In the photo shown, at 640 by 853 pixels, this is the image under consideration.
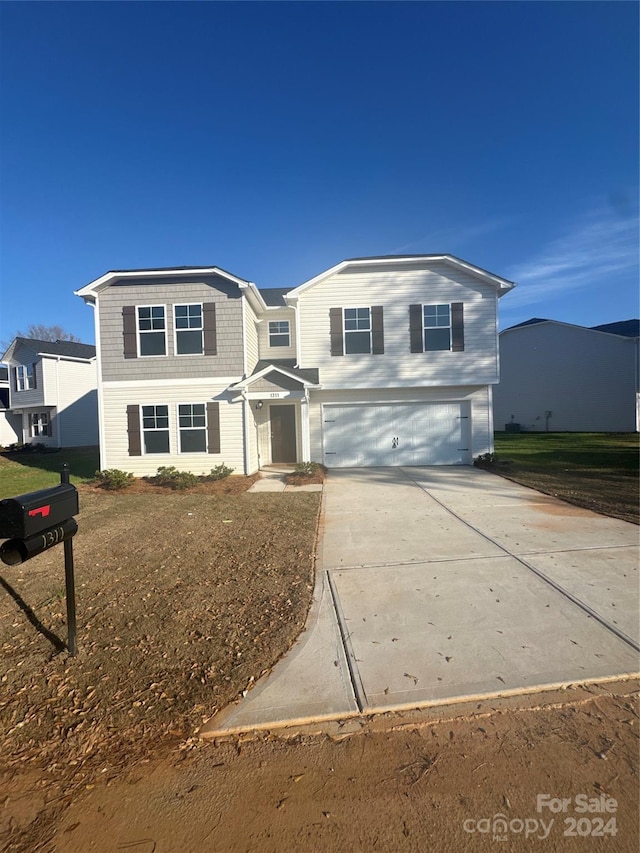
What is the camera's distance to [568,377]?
82.7 ft

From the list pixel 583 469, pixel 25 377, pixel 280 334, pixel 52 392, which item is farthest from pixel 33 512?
pixel 25 377

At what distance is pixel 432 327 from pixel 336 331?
3.03m

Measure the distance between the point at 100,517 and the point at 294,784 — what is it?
7236 millimetres

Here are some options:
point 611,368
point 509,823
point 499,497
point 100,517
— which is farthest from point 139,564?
point 611,368

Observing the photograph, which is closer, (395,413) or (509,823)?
(509,823)

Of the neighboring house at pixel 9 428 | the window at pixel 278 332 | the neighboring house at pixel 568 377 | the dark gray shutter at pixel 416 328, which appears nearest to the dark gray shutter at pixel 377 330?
the dark gray shutter at pixel 416 328

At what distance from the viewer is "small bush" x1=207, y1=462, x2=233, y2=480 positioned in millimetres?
11492

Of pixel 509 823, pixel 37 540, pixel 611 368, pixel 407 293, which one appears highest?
pixel 407 293

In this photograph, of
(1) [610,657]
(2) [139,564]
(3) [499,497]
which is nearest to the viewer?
(1) [610,657]

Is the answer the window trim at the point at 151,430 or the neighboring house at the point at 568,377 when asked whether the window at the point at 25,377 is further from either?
the neighboring house at the point at 568,377

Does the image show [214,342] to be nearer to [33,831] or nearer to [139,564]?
[139,564]

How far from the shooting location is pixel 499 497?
8.58m

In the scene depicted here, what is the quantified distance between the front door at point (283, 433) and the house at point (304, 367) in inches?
1.4

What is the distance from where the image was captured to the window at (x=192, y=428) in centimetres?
1209
